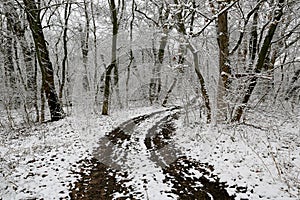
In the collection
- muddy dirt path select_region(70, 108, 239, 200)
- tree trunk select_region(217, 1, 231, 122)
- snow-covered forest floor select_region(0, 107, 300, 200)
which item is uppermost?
tree trunk select_region(217, 1, 231, 122)

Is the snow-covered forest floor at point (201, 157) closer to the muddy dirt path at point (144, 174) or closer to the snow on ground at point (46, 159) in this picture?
the snow on ground at point (46, 159)

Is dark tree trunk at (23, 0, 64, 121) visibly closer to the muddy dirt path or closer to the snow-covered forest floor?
the snow-covered forest floor

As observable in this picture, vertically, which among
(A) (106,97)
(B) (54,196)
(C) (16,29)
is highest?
(C) (16,29)

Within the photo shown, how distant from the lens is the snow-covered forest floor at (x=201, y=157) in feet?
18.6

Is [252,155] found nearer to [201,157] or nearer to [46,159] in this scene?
[201,157]

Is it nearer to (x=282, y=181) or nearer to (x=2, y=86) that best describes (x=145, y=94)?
(x=2, y=86)

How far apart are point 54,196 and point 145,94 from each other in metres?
20.7

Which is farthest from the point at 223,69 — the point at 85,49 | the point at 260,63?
the point at 85,49

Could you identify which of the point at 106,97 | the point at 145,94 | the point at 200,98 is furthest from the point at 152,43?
the point at 200,98

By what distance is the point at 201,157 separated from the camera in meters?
8.11

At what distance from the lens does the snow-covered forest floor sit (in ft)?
18.6

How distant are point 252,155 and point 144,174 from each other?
11.0ft

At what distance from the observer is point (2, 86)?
1731 cm

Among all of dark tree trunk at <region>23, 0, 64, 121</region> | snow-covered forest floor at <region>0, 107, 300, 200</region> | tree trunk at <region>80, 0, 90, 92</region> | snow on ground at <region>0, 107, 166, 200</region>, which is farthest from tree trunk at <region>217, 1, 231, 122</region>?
tree trunk at <region>80, 0, 90, 92</region>
